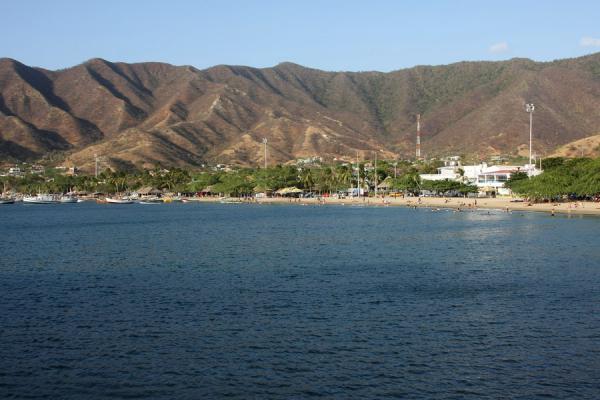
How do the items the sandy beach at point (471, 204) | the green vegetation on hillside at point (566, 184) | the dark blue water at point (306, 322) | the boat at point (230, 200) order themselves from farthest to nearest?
1. the boat at point (230, 200)
2. the green vegetation on hillside at point (566, 184)
3. the sandy beach at point (471, 204)
4. the dark blue water at point (306, 322)

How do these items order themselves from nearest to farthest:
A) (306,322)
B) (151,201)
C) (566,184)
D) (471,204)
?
(306,322)
(566,184)
(471,204)
(151,201)

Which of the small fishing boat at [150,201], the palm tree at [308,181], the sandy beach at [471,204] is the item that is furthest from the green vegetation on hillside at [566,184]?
the small fishing boat at [150,201]

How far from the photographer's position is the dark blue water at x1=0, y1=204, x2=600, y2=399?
78.6ft

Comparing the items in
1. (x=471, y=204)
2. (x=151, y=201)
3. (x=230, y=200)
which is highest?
(x=151, y=201)

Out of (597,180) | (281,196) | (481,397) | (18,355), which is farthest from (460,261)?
(281,196)

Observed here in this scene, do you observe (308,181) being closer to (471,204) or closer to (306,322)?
(471,204)

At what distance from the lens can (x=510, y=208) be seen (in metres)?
112

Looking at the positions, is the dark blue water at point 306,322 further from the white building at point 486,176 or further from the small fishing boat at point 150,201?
the small fishing boat at point 150,201

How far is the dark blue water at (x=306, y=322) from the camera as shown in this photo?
24.0 metres

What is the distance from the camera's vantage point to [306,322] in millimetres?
32062

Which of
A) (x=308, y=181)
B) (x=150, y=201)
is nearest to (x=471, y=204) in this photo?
(x=308, y=181)

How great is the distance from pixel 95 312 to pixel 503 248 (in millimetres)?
37216

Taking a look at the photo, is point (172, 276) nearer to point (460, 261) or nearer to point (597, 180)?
point (460, 261)

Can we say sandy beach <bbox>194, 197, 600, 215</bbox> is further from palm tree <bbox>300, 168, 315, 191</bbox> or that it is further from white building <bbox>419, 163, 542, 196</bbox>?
white building <bbox>419, 163, 542, 196</bbox>
